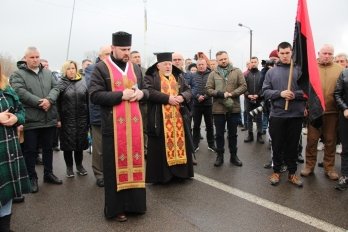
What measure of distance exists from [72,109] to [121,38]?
2.14 metres

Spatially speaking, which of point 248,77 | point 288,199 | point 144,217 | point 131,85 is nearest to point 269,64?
point 248,77

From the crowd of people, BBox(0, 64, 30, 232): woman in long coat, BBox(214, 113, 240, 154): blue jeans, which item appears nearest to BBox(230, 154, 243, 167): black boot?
the crowd of people

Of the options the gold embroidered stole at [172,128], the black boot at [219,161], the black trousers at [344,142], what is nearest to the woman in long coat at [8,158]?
the gold embroidered stole at [172,128]

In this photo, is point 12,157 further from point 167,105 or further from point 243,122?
point 243,122

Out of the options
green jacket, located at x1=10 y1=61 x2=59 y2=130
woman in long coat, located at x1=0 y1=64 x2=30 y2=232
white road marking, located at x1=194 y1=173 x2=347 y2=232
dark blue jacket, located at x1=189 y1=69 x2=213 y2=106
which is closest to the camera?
woman in long coat, located at x1=0 y1=64 x2=30 y2=232

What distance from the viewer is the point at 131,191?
14.3 feet

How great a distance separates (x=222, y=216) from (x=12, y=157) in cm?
245

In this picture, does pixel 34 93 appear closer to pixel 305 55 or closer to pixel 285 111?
pixel 285 111

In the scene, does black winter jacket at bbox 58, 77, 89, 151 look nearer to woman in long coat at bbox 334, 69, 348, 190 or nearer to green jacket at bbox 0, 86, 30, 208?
green jacket at bbox 0, 86, 30, 208

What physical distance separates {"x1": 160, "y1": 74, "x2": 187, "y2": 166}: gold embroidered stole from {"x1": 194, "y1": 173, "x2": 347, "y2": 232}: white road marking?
1.87 ft

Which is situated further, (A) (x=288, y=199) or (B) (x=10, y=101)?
(A) (x=288, y=199)

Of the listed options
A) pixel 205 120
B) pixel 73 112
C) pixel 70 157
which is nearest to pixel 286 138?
pixel 205 120

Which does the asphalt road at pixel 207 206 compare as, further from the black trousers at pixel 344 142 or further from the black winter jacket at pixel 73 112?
the black winter jacket at pixel 73 112

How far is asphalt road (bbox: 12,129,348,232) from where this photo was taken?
4059 millimetres
